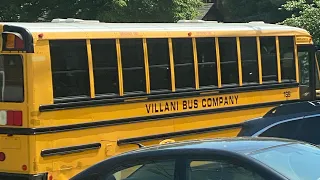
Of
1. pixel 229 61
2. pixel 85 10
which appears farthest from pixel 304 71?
pixel 85 10

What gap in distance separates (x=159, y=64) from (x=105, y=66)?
1080 millimetres

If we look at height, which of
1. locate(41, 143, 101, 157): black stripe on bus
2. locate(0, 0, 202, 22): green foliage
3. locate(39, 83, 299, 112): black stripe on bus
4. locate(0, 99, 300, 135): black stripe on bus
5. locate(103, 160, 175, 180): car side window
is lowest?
locate(41, 143, 101, 157): black stripe on bus

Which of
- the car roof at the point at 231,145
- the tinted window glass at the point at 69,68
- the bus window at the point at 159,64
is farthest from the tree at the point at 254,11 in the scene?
the car roof at the point at 231,145

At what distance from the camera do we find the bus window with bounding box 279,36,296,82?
1245cm

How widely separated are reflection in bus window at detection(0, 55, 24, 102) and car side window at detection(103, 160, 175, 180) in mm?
4334

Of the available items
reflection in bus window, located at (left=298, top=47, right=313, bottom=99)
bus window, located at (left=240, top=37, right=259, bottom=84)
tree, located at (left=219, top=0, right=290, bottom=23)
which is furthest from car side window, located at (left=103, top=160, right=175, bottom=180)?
tree, located at (left=219, top=0, right=290, bottom=23)

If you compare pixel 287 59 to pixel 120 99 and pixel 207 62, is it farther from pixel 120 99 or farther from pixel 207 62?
pixel 120 99

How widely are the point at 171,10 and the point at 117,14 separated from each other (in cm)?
199

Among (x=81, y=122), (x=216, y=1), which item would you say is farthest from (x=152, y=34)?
(x=216, y=1)

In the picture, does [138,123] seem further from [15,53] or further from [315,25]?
[315,25]

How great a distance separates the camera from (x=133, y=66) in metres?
9.75

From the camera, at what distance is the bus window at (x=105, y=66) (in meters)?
9.28

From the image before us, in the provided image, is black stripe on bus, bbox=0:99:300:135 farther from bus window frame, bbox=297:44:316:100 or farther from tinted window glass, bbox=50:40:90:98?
bus window frame, bbox=297:44:316:100

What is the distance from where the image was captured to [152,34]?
1008cm
